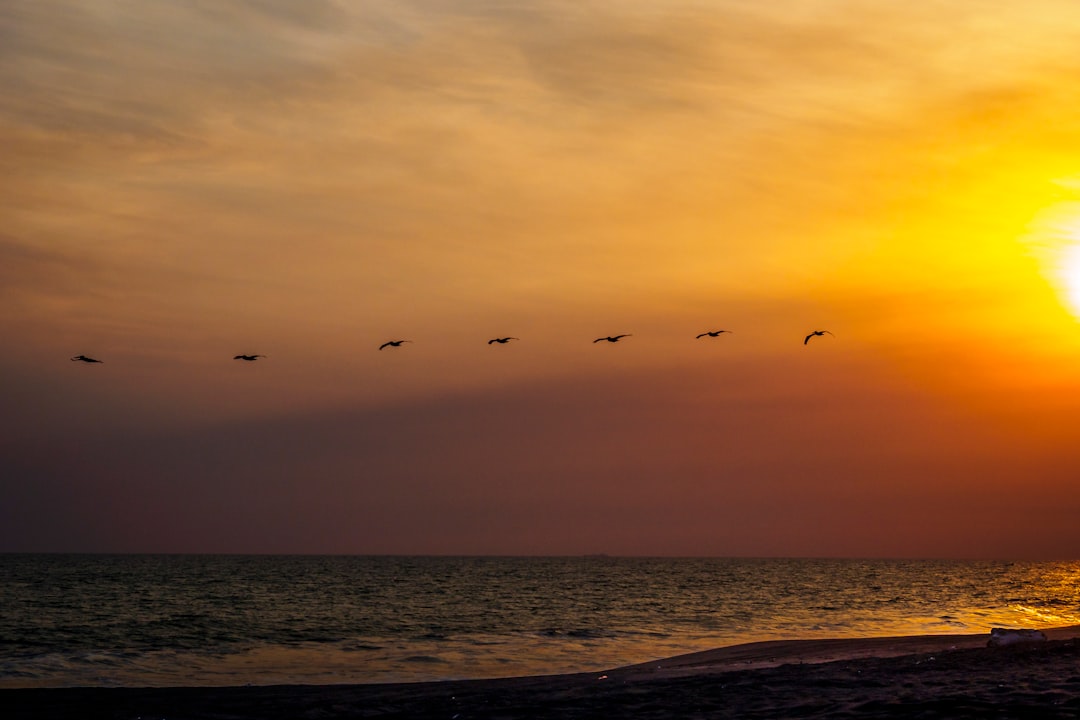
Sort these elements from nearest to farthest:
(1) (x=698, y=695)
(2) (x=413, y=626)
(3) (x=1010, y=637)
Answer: (1) (x=698, y=695)
(3) (x=1010, y=637)
(2) (x=413, y=626)

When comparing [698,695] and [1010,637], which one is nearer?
[698,695]

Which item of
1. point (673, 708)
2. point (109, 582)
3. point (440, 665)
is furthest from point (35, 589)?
point (673, 708)

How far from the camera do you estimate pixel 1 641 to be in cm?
5328

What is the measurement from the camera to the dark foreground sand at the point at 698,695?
1020 inches

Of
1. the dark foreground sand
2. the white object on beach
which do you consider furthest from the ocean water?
the white object on beach

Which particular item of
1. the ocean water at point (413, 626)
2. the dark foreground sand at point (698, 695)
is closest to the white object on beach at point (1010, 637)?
the dark foreground sand at point (698, 695)

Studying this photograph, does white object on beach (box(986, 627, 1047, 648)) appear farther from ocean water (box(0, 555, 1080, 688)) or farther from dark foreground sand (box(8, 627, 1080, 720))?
ocean water (box(0, 555, 1080, 688))

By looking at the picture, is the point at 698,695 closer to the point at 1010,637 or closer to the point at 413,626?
the point at 1010,637

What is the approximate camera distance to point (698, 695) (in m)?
29.2

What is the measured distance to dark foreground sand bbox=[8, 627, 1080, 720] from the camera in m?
25.9

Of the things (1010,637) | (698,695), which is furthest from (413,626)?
(698,695)

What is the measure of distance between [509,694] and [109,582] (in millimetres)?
117439

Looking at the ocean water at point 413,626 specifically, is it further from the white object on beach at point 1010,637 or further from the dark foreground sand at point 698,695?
the white object on beach at point 1010,637

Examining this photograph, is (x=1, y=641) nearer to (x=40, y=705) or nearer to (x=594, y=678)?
(x=40, y=705)
